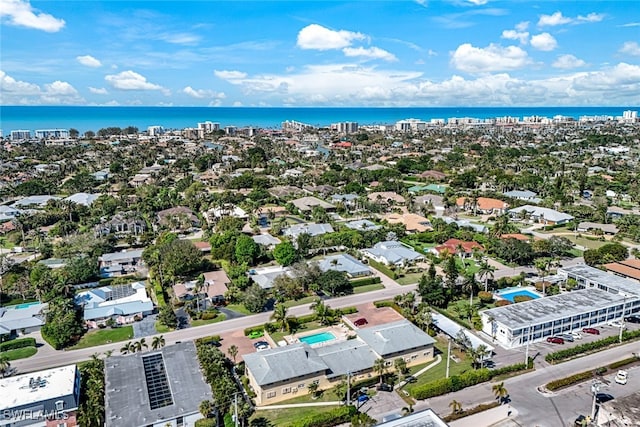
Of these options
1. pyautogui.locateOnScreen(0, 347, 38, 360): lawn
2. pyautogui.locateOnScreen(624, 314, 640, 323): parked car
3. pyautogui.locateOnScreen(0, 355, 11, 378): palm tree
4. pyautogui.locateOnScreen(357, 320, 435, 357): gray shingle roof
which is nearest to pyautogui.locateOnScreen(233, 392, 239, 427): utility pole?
pyautogui.locateOnScreen(357, 320, 435, 357): gray shingle roof

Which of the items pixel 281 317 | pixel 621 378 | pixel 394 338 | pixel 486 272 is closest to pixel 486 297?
pixel 486 272

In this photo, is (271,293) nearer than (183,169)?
Yes

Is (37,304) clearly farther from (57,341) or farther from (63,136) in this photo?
(63,136)

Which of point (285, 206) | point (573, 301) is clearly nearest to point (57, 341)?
point (573, 301)

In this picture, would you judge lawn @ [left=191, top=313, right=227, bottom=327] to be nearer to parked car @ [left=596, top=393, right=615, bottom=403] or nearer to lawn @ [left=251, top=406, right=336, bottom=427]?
lawn @ [left=251, top=406, right=336, bottom=427]

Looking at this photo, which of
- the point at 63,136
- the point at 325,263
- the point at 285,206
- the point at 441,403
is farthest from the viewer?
the point at 63,136

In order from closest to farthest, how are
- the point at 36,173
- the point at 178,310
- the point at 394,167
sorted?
the point at 178,310 → the point at 36,173 → the point at 394,167
